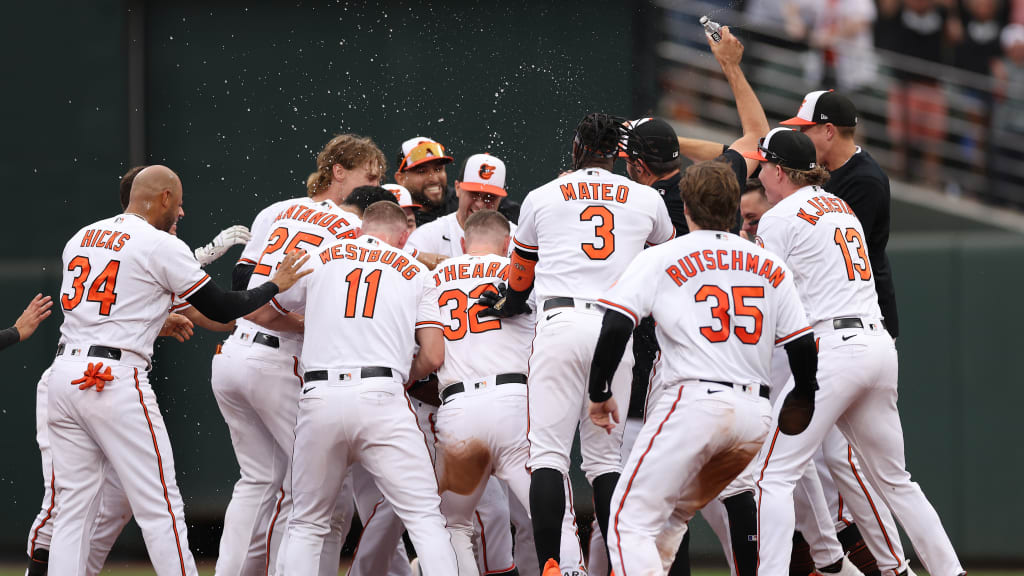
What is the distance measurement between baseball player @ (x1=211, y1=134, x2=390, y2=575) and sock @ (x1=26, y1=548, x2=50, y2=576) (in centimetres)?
87

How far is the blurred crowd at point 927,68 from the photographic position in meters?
9.06

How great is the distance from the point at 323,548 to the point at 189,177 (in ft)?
13.9

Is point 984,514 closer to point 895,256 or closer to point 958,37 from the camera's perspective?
point 895,256

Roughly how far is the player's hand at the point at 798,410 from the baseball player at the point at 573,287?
0.74 meters

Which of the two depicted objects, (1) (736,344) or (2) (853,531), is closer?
(1) (736,344)

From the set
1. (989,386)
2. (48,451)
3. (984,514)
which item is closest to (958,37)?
(989,386)

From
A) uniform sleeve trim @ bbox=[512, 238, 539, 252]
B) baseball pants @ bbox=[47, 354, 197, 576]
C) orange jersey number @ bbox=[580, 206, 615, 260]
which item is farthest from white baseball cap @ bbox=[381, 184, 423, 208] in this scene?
baseball pants @ bbox=[47, 354, 197, 576]

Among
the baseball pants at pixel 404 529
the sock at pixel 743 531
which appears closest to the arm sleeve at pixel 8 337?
the baseball pants at pixel 404 529

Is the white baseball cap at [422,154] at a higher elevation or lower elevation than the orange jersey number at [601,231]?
higher

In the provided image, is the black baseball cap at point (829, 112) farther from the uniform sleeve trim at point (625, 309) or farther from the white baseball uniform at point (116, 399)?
the white baseball uniform at point (116, 399)

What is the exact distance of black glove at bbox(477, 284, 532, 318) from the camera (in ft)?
18.6

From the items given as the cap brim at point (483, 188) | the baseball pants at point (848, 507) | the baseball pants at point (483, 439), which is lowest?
the baseball pants at point (848, 507)

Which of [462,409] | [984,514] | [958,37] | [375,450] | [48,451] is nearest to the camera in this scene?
[375,450]

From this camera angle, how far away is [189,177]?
30.0ft
